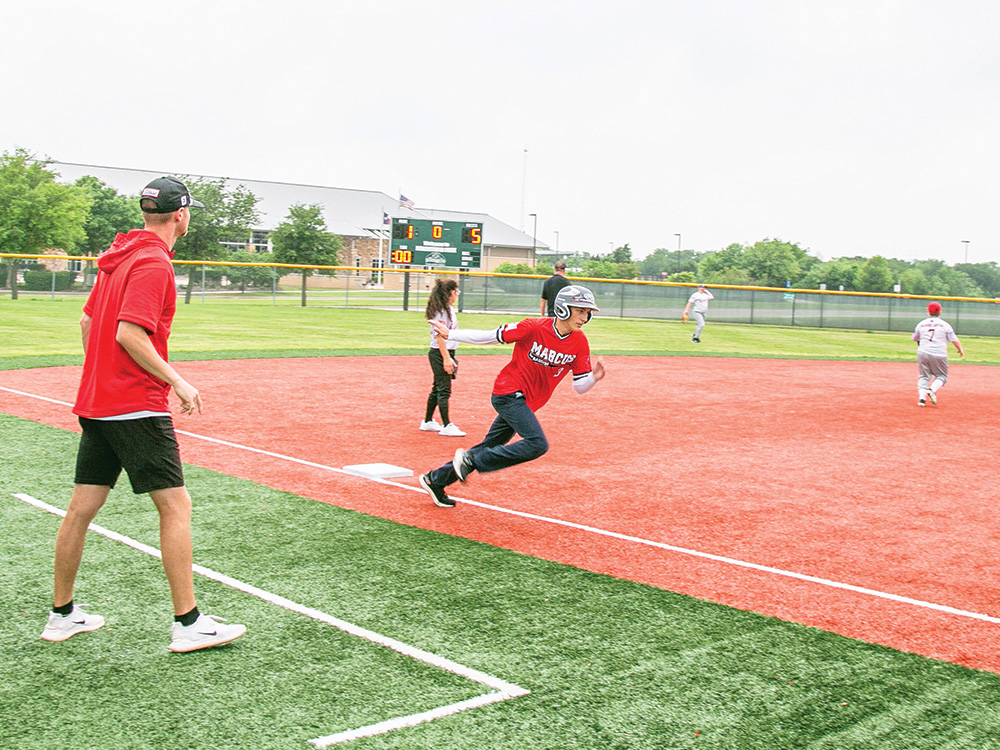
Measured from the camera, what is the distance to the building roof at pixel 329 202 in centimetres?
7956

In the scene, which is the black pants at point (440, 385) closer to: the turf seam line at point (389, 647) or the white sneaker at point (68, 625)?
the turf seam line at point (389, 647)

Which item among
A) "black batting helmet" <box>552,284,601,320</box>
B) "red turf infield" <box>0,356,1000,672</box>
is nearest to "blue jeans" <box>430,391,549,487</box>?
"red turf infield" <box>0,356,1000,672</box>

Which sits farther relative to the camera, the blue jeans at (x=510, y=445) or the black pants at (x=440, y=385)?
the black pants at (x=440, y=385)

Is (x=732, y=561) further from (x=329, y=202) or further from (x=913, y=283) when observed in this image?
(x=913, y=283)

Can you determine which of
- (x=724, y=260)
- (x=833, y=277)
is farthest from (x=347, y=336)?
(x=724, y=260)

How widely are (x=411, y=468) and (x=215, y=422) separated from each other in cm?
323

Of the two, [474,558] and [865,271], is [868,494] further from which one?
[865,271]

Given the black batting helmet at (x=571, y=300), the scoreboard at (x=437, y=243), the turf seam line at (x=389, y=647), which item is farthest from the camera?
the scoreboard at (x=437, y=243)

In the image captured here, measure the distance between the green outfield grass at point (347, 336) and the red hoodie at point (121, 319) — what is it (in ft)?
42.9

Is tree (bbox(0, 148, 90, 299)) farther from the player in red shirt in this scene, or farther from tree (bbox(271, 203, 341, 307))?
the player in red shirt

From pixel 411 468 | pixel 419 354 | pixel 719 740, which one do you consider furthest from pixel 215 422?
pixel 419 354

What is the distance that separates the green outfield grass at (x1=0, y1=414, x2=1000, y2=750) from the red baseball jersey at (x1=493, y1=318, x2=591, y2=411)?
4.95 feet

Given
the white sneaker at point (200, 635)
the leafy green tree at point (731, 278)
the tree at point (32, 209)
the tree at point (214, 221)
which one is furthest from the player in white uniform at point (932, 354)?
the leafy green tree at point (731, 278)

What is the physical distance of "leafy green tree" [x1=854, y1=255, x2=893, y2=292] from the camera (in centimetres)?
8331
